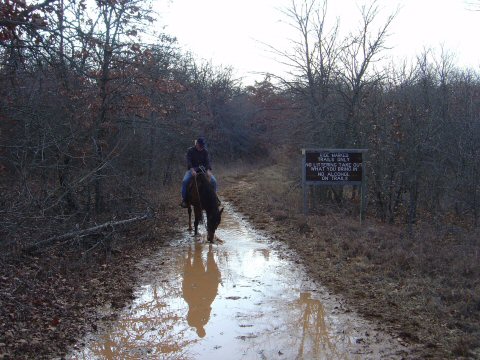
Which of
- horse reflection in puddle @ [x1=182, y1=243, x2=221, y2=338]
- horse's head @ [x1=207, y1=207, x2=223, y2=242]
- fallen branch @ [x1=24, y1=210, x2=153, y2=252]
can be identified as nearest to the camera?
horse reflection in puddle @ [x1=182, y1=243, x2=221, y2=338]

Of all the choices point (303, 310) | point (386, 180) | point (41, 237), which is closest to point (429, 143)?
point (386, 180)

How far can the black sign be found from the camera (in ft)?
46.1

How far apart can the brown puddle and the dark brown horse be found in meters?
1.64

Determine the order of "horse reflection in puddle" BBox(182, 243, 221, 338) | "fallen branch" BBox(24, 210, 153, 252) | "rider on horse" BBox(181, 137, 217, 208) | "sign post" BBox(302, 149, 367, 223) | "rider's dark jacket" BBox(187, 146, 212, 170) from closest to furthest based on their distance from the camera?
"horse reflection in puddle" BBox(182, 243, 221, 338) < "fallen branch" BBox(24, 210, 153, 252) < "rider on horse" BBox(181, 137, 217, 208) < "rider's dark jacket" BBox(187, 146, 212, 170) < "sign post" BBox(302, 149, 367, 223)

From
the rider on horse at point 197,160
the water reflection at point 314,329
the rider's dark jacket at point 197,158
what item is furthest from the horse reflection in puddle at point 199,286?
the rider's dark jacket at point 197,158

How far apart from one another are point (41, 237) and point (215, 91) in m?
35.1

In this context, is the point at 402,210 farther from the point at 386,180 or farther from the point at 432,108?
the point at 432,108

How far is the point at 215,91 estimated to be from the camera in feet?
140

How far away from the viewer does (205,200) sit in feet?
37.2

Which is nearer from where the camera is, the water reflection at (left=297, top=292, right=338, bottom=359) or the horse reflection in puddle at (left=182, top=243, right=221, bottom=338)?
the water reflection at (left=297, top=292, right=338, bottom=359)

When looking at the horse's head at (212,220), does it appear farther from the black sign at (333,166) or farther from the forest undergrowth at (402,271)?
the black sign at (333,166)

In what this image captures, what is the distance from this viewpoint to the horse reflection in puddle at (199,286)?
21.0ft

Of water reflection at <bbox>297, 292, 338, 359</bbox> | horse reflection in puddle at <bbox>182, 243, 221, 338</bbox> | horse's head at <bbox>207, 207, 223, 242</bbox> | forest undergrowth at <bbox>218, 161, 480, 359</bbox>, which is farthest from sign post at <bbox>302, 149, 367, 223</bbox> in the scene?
water reflection at <bbox>297, 292, 338, 359</bbox>

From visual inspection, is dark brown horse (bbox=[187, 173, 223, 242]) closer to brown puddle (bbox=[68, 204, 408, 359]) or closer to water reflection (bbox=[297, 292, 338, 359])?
brown puddle (bbox=[68, 204, 408, 359])
